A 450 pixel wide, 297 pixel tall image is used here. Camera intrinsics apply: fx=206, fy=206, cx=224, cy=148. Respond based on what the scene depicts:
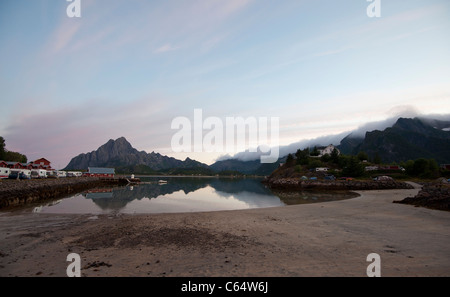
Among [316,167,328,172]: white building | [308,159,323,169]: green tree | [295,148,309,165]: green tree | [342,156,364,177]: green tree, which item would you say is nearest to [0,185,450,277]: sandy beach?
[342,156,364,177]: green tree

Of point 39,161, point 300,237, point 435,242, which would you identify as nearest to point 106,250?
point 300,237

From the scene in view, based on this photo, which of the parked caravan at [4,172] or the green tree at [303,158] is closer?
the parked caravan at [4,172]

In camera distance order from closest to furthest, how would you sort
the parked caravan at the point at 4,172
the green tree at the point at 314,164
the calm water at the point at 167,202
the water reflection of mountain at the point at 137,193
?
the calm water at the point at 167,202, the water reflection of mountain at the point at 137,193, the parked caravan at the point at 4,172, the green tree at the point at 314,164

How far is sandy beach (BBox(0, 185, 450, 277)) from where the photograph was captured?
8070 millimetres

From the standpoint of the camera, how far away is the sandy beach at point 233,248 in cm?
807

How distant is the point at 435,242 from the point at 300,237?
671cm

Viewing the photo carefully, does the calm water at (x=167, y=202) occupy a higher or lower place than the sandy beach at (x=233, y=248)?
lower

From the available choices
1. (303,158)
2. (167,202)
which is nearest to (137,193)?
(167,202)

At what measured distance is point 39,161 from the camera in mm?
106250
